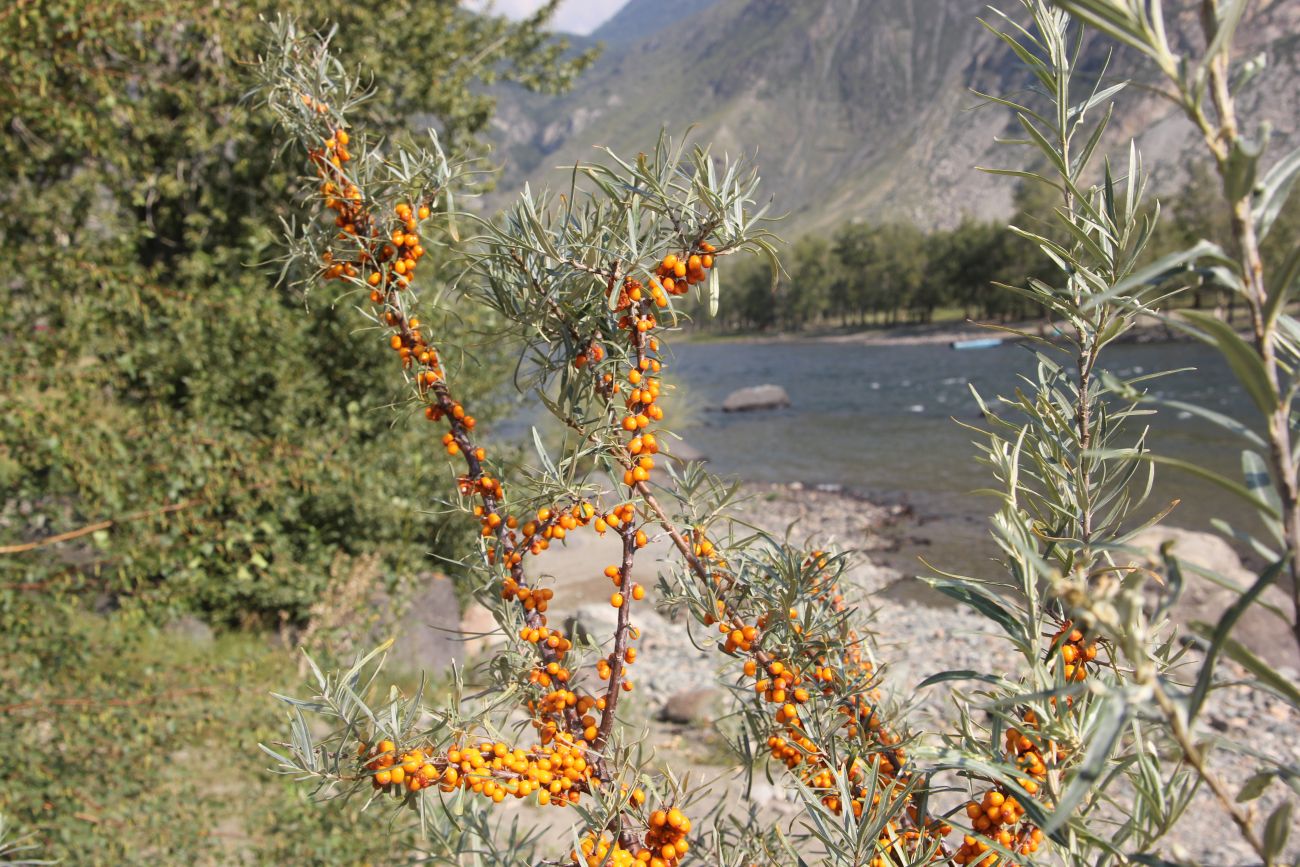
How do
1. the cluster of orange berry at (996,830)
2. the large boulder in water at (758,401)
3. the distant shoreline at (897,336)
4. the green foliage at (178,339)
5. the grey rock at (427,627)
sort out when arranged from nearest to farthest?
the cluster of orange berry at (996,830), the green foliage at (178,339), the grey rock at (427,627), the large boulder in water at (758,401), the distant shoreline at (897,336)

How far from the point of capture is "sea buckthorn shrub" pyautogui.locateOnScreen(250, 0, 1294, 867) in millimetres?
992

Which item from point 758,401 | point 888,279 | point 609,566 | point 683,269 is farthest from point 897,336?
point 609,566

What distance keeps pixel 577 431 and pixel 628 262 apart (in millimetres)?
260

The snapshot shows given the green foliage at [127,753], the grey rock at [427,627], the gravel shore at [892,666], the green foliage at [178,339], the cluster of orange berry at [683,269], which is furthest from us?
the grey rock at [427,627]

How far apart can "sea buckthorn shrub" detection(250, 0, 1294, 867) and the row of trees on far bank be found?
59.7m

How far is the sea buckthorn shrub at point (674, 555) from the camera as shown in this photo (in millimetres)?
992

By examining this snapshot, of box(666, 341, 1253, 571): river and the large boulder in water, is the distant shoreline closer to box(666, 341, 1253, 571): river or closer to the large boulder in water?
box(666, 341, 1253, 571): river

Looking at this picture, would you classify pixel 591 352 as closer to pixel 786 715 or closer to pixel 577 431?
pixel 577 431

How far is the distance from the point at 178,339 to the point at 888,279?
74909mm

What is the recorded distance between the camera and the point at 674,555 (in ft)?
4.60

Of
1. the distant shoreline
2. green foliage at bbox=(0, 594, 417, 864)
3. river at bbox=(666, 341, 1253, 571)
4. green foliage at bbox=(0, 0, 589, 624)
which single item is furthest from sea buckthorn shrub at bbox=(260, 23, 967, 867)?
the distant shoreline

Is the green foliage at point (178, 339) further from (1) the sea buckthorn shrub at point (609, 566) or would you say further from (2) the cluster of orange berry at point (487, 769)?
(2) the cluster of orange berry at point (487, 769)

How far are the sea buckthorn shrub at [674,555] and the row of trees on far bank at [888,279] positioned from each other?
5975cm

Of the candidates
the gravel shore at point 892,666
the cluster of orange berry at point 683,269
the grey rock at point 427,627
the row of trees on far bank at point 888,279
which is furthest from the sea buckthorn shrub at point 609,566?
the row of trees on far bank at point 888,279
